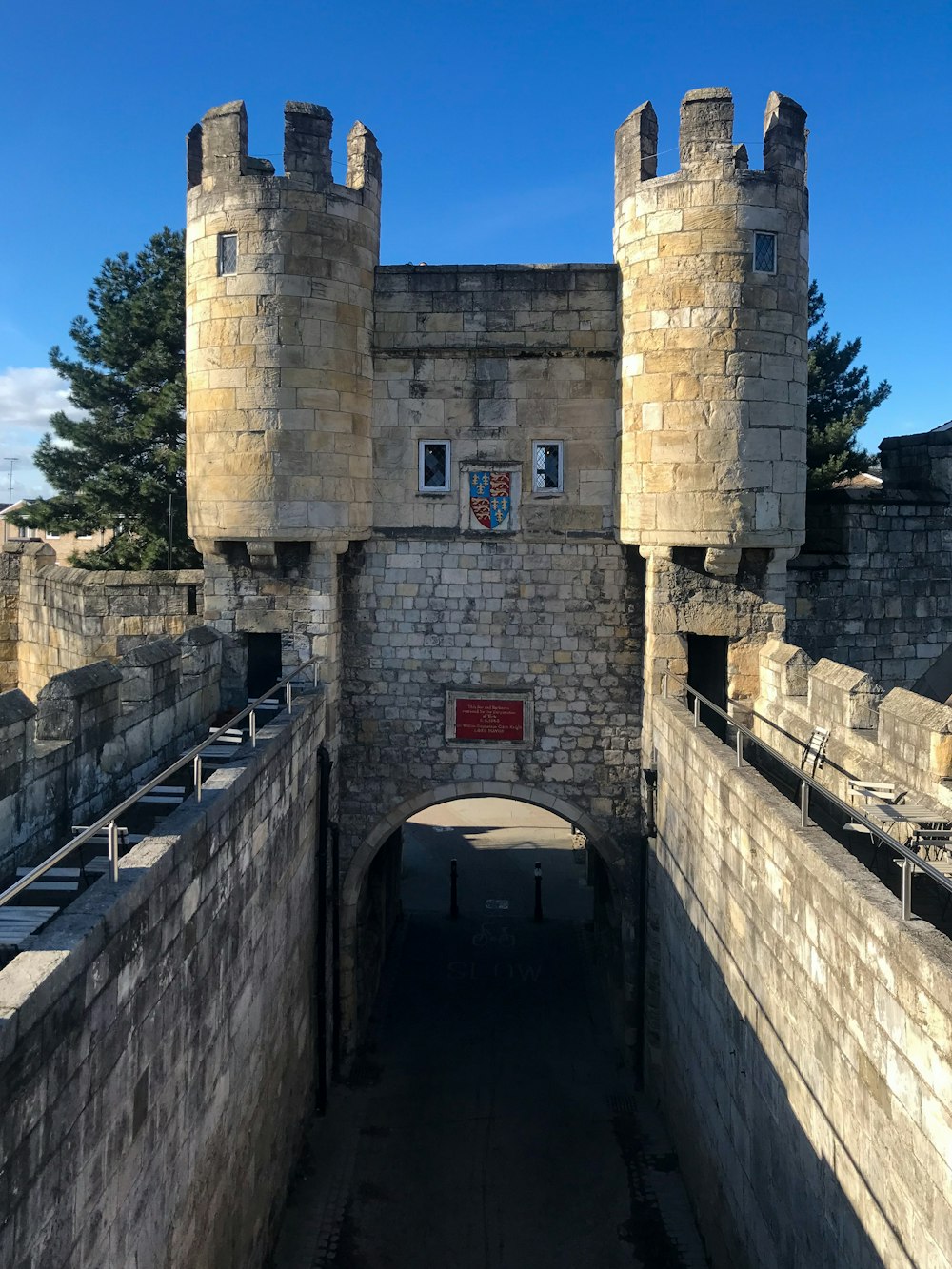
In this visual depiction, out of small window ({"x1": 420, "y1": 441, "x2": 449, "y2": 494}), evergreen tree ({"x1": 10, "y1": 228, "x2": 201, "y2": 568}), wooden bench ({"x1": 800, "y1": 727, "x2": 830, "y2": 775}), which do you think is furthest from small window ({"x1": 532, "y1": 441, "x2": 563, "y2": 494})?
evergreen tree ({"x1": 10, "y1": 228, "x2": 201, "y2": 568})

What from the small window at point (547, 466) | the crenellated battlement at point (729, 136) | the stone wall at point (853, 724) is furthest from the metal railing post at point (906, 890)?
the crenellated battlement at point (729, 136)

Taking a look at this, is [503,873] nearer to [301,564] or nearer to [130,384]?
[301,564]

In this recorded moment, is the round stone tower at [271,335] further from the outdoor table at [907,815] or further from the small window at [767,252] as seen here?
the outdoor table at [907,815]

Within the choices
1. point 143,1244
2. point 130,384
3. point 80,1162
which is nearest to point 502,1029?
point 143,1244

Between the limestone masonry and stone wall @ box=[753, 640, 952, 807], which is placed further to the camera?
the limestone masonry

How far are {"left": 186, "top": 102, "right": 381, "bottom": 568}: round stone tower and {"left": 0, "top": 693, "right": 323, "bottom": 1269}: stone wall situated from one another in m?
2.87

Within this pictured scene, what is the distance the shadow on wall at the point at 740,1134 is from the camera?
5793 millimetres

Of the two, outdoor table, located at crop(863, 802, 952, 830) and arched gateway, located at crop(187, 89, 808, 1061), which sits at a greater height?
arched gateway, located at crop(187, 89, 808, 1061)

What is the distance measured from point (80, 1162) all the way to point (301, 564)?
7.95 metres

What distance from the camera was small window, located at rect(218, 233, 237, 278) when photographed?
11.6 m

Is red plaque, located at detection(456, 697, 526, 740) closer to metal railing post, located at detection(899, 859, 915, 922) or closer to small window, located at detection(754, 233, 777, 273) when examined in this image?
small window, located at detection(754, 233, 777, 273)

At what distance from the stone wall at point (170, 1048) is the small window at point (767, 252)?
23.3 ft

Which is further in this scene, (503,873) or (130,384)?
(130,384)

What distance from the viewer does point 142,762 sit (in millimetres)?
8711
